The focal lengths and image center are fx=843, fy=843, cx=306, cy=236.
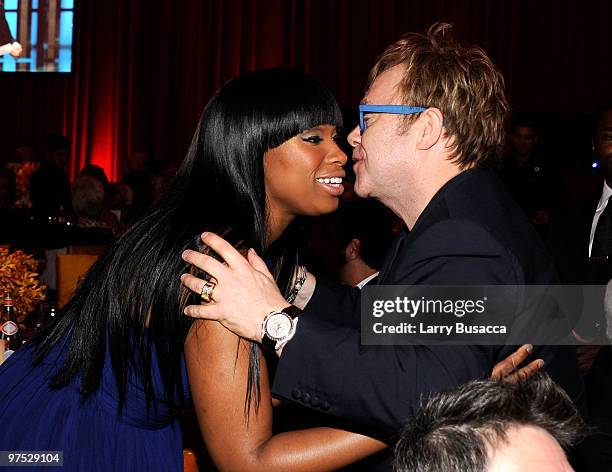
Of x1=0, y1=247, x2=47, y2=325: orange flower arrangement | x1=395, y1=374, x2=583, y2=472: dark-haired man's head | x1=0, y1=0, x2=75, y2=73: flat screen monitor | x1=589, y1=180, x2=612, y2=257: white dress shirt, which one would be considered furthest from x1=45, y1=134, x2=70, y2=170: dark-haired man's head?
x1=395, y1=374, x2=583, y2=472: dark-haired man's head

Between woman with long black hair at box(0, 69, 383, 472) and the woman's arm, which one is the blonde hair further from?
the woman's arm

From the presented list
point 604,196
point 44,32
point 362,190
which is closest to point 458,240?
point 362,190

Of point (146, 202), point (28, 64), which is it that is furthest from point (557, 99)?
point (28, 64)

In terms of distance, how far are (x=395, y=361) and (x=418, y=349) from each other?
0.05 meters

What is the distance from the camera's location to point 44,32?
→ 1183 cm

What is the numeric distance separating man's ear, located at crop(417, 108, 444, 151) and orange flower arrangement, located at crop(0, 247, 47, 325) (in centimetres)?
192

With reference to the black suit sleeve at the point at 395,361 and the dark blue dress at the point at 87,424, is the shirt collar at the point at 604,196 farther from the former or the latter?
the dark blue dress at the point at 87,424

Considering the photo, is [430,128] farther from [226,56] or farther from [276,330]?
[226,56]

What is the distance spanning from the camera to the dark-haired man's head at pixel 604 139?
13.8 ft

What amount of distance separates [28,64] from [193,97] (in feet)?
8.21

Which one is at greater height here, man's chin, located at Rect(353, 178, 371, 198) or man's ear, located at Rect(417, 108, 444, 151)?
man's ear, located at Rect(417, 108, 444, 151)

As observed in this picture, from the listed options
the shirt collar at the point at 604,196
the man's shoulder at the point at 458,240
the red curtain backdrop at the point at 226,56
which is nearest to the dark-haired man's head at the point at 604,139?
the shirt collar at the point at 604,196

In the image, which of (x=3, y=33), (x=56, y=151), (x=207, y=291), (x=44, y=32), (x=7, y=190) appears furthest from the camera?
(x=44, y=32)

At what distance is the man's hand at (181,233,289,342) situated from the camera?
1.61m
